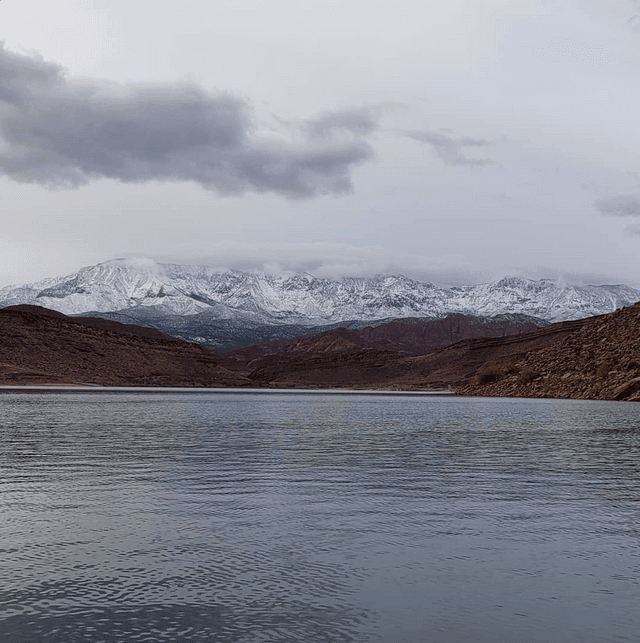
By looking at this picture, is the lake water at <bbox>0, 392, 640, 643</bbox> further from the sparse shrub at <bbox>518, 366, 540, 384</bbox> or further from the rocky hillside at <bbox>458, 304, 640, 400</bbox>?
the sparse shrub at <bbox>518, 366, 540, 384</bbox>

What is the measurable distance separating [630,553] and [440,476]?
15.1 m

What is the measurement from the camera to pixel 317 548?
19391 mm

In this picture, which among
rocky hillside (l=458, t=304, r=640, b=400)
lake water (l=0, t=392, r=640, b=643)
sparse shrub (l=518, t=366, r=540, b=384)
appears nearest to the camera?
lake water (l=0, t=392, r=640, b=643)

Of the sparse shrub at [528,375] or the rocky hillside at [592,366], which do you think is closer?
the rocky hillside at [592,366]

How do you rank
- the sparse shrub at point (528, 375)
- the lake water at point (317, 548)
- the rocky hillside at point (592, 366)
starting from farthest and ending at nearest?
the sparse shrub at point (528, 375), the rocky hillside at point (592, 366), the lake water at point (317, 548)

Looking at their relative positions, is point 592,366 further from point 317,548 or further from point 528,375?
point 317,548

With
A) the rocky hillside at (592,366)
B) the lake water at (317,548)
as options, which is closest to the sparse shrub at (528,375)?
the rocky hillside at (592,366)

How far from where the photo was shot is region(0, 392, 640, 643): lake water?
13.8m

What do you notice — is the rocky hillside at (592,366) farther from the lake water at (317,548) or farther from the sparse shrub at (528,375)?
the lake water at (317,548)

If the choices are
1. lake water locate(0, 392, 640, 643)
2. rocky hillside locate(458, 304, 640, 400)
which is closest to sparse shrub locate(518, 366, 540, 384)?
rocky hillside locate(458, 304, 640, 400)

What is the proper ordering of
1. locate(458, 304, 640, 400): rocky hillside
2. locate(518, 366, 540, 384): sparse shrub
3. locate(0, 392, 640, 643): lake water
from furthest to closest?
locate(518, 366, 540, 384): sparse shrub
locate(458, 304, 640, 400): rocky hillside
locate(0, 392, 640, 643): lake water

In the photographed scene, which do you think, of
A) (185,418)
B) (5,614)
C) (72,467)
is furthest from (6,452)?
(185,418)

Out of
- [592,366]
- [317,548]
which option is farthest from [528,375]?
[317,548]

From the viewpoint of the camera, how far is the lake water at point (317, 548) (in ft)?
45.2
